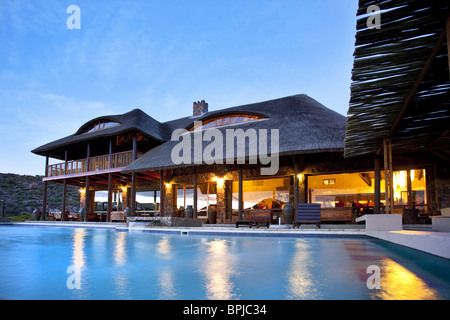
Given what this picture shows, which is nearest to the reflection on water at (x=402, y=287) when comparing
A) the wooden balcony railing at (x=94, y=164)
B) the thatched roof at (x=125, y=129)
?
the thatched roof at (x=125, y=129)

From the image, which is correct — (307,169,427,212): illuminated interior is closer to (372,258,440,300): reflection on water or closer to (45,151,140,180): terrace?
(372,258,440,300): reflection on water

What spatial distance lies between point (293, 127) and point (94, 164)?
40.7 ft

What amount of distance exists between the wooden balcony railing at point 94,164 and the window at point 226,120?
4447mm

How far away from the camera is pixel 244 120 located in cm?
1716

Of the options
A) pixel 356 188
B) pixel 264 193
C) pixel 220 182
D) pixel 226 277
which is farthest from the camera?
pixel 220 182

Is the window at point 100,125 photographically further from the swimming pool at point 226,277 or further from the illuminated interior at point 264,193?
the swimming pool at point 226,277

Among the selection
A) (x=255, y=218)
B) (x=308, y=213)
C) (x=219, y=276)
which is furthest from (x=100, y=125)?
(x=219, y=276)

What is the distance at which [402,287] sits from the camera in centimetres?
303

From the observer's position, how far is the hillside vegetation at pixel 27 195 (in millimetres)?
32688

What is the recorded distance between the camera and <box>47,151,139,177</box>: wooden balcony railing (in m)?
18.9

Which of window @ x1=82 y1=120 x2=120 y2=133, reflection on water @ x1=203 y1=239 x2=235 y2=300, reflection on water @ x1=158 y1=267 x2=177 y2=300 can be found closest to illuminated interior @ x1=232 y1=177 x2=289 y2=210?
window @ x1=82 y1=120 x2=120 y2=133

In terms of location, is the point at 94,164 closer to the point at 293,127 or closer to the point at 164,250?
the point at 293,127

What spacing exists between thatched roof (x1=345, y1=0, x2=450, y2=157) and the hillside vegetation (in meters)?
32.7

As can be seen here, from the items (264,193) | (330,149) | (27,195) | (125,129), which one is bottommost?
(27,195)
